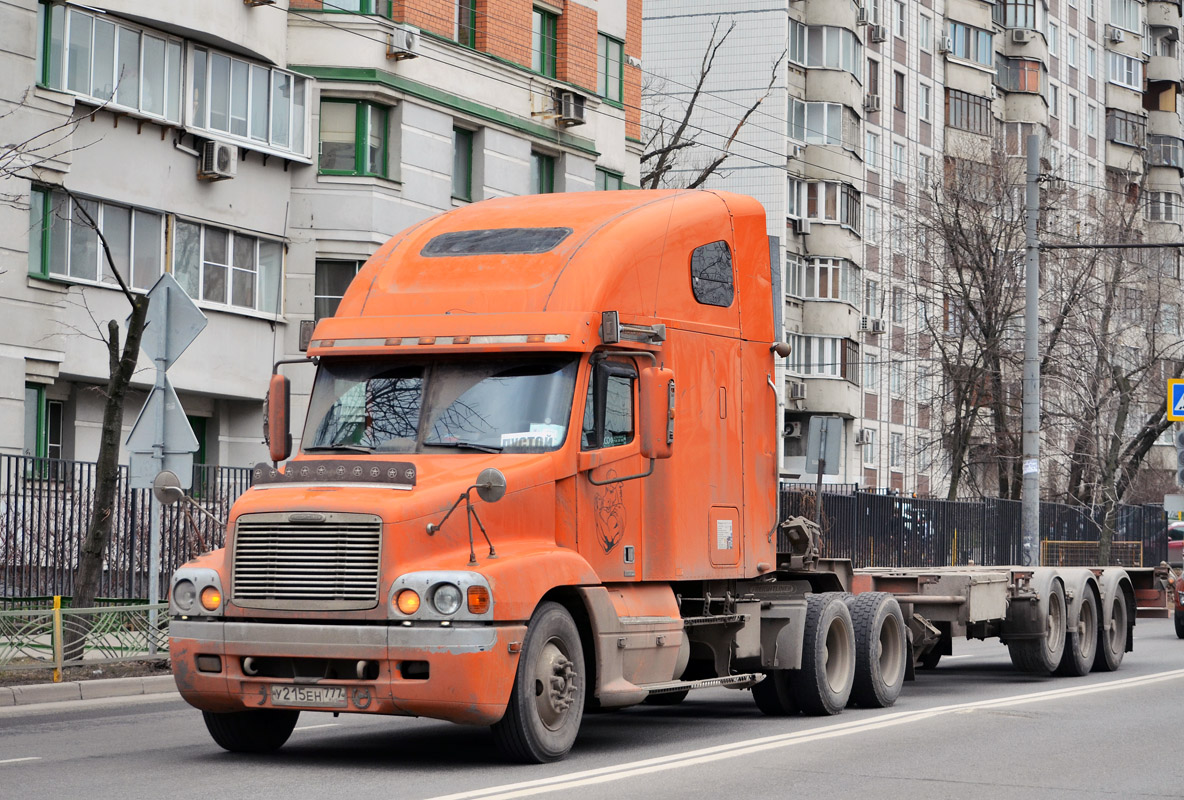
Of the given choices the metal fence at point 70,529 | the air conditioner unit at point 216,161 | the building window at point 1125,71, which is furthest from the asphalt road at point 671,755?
the building window at point 1125,71

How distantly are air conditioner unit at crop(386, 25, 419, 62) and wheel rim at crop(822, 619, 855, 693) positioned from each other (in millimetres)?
18924

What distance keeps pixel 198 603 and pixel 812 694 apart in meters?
5.48

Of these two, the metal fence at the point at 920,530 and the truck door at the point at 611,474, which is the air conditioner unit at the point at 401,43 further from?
the truck door at the point at 611,474

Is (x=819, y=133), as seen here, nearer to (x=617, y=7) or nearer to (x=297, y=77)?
(x=617, y=7)

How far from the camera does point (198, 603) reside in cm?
1097

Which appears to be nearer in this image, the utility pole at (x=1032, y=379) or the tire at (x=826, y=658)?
the tire at (x=826, y=658)

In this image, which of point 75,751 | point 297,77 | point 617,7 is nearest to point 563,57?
point 617,7

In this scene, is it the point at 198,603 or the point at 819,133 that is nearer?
the point at 198,603

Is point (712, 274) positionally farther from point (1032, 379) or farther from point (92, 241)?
point (1032, 379)

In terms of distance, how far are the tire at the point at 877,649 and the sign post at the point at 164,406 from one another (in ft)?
21.9

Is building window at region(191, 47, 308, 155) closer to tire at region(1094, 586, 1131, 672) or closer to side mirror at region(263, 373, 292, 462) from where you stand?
tire at region(1094, 586, 1131, 672)

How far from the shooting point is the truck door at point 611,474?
1176 centimetres

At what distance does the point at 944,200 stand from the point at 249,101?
761 inches

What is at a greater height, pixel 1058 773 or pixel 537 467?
pixel 537 467
